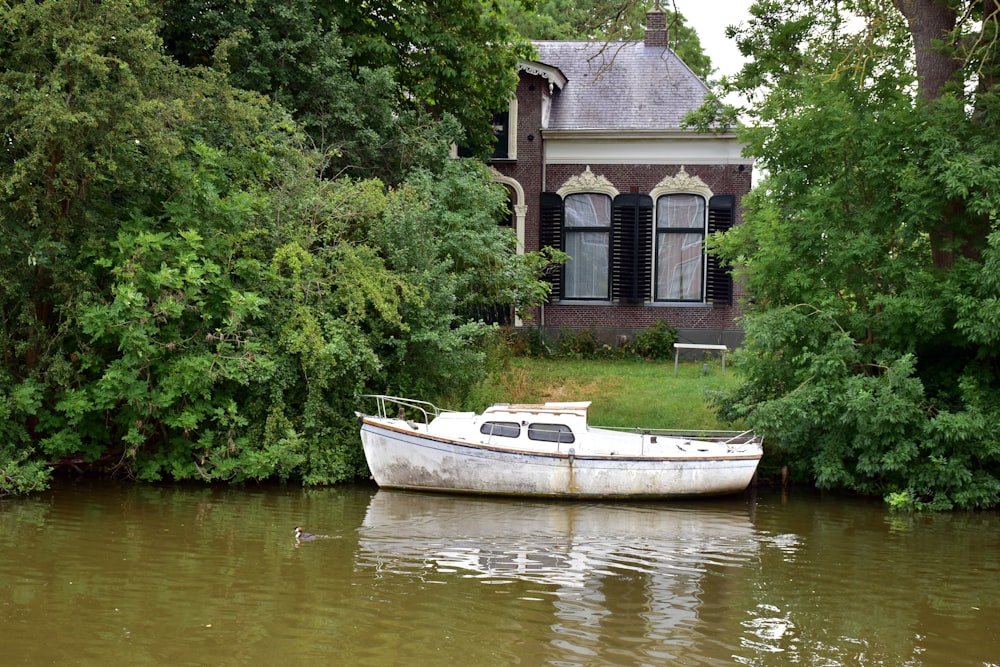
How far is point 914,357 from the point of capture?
1698 cm

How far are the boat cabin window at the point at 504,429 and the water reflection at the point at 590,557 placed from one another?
106 centimetres

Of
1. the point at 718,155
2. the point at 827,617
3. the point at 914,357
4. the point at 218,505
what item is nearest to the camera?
the point at 827,617

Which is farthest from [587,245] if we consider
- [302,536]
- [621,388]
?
[302,536]

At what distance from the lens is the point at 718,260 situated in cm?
2991

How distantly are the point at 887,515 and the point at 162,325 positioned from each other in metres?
11.4

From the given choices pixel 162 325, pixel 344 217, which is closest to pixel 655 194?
pixel 344 217

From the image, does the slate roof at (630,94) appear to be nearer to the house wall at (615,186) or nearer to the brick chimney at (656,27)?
the brick chimney at (656,27)

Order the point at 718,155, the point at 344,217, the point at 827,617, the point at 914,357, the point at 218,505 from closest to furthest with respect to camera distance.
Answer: the point at 827,617
the point at 218,505
the point at 914,357
the point at 344,217
the point at 718,155

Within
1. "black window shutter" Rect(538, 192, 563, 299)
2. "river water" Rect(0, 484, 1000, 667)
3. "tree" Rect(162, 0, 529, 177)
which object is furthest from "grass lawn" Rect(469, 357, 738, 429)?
"tree" Rect(162, 0, 529, 177)

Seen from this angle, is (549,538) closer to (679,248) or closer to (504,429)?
(504,429)

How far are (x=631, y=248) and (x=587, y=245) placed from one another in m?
1.30

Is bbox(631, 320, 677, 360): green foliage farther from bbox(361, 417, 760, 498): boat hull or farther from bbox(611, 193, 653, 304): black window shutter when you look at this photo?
bbox(361, 417, 760, 498): boat hull

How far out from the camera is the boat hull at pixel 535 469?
56.7 ft

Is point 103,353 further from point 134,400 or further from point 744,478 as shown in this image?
point 744,478
